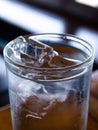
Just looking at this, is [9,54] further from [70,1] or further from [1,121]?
[70,1]

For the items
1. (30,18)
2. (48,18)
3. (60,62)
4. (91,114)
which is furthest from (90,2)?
(60,62)

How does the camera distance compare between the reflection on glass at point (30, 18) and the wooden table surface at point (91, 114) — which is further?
the reflection on glass at point (30, 18)

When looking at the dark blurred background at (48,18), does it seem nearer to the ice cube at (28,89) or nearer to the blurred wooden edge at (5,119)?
the blurred wooden edge at (5,119)

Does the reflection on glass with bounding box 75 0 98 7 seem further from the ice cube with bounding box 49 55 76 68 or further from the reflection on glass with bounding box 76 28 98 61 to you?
the ice cube with bounding box 49 55 76 68

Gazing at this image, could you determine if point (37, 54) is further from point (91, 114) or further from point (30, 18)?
point (30, 18)

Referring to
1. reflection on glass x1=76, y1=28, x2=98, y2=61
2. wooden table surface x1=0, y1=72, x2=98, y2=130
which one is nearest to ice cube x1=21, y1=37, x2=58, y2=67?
wooden table surface x1=0, y1=72, x2=98, y2=130

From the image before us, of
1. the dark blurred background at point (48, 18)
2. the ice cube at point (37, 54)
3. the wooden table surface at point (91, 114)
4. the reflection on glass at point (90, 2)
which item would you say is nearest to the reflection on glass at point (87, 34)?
the dark blurred background at point (48, 18)

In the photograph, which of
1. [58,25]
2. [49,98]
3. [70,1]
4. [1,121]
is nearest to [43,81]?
[49,98]
